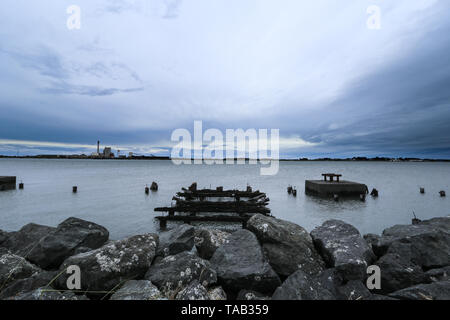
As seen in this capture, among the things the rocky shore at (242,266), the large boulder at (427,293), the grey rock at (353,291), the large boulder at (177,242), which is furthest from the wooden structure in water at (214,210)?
the large boulder at (427,293)

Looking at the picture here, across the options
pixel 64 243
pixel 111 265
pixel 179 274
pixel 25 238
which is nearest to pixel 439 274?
pixel 179 274

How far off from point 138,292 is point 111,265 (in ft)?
4.00

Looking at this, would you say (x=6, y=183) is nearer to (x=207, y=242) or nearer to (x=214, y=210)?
(x=214, y=210)

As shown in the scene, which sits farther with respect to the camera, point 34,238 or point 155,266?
point 34,238

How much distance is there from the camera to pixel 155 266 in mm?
5770

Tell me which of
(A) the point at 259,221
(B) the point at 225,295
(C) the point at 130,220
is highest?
(A) the point at 259,221

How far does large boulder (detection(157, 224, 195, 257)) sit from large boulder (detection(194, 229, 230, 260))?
0.85 ft

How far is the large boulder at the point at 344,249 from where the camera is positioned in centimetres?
543

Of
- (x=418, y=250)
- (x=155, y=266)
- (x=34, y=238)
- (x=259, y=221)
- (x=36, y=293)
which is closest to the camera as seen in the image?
(x=36, y=293)

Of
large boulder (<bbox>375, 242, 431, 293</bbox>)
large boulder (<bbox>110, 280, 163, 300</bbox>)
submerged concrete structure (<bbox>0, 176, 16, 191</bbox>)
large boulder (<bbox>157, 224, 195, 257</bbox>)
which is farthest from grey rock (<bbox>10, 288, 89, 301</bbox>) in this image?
submerged concrete structure (<bbox>0, 176, 16, 191</bbox>)
